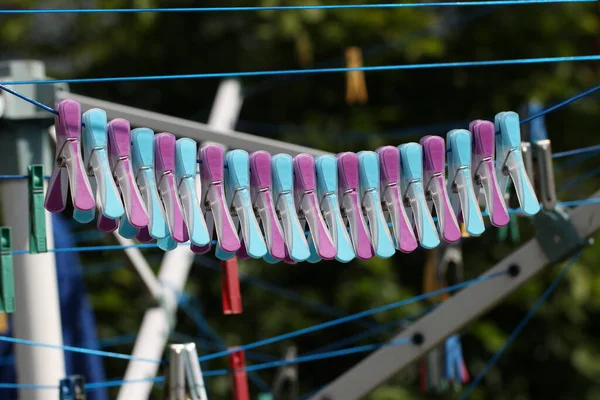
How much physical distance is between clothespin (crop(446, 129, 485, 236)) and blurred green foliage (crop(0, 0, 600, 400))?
3730 millimetres

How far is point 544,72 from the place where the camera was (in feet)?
22.6

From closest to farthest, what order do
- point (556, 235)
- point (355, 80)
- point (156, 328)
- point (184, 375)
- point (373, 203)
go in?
point (373, 203)
point (184, 375)
point (556, 235)
point (156, 328)
point (355, 80)

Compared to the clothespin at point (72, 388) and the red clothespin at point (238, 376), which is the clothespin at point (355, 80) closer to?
the red clothespin at point (238, 376)

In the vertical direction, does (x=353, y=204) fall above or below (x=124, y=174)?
below

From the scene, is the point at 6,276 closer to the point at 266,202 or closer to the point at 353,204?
the point at 266,202

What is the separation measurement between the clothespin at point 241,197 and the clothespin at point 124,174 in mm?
217

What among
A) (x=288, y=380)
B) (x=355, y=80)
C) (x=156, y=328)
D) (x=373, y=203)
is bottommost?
(x=288, y=380)

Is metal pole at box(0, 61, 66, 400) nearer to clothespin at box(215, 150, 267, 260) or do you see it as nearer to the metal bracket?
clothespin at box(215, 150, 267, 260)

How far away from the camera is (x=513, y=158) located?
276 cm

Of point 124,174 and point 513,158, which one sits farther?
point 513,158

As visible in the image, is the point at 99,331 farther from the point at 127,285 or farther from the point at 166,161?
the point at 166,161

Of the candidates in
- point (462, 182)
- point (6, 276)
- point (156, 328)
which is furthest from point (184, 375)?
point (156, 328)

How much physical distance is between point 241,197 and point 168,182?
167 millimetres

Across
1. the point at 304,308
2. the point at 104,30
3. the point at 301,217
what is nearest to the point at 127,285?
the point at 304,308
